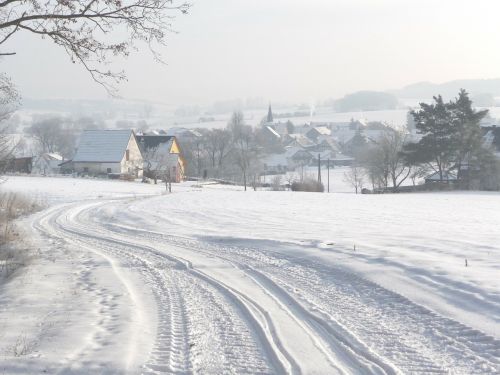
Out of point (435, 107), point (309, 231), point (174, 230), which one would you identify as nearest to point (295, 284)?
point (309, 231)

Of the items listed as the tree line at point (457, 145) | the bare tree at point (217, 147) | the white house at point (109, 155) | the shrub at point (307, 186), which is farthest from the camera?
the bare tree at point (217, 147)

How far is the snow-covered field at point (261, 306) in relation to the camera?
5750 millimetres

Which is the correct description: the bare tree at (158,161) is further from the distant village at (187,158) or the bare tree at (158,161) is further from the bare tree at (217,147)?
the bare tree at (217,147)

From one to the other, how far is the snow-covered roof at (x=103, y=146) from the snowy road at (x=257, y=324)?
5934 cm

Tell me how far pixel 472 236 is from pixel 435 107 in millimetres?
39990

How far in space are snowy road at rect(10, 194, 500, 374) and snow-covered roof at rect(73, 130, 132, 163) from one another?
5934 cm

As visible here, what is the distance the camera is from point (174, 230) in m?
18.2

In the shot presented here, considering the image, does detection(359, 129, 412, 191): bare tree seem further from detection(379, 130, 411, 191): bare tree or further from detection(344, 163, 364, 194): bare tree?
detection(344, 163, 364, 194): bare tree

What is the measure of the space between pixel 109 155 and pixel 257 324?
65349 mm

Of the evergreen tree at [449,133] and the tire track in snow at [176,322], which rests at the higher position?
the evergreen tree at [449,133]

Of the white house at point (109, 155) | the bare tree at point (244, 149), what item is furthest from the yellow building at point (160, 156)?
the bare tree at point (244, 149)

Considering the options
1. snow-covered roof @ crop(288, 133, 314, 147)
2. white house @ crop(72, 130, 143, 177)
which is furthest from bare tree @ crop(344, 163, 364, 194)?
snow-covered roof @ crop(288, 133, 314, 147)

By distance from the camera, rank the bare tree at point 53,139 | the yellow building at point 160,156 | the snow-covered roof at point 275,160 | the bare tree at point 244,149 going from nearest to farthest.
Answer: the yellow building at point 160,156, the bare tree at point 244,149, the snow-covered roof at point 275,160, the bare tree at point 53,139

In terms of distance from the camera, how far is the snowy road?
5645mm
